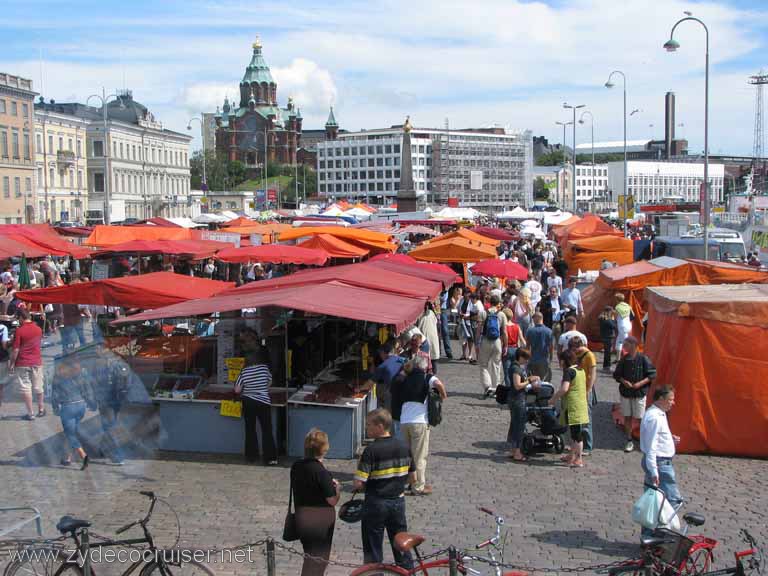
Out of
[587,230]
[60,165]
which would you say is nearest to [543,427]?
[587,230]

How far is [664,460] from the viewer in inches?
312

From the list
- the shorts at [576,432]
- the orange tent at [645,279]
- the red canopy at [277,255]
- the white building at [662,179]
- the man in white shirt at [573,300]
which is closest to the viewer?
the shorts at [576,432]

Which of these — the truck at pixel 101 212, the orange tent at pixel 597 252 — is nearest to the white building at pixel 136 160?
the truck at pixel 101 212

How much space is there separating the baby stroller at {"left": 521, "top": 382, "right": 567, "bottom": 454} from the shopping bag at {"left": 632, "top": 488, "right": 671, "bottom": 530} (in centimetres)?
366

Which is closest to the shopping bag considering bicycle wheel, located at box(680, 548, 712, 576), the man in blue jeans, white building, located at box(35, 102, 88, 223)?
bicycle wheel, located at box(680, 548, 712, 576)

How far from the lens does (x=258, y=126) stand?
167625 millimetres

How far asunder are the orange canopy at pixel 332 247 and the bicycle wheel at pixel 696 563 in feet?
50.6

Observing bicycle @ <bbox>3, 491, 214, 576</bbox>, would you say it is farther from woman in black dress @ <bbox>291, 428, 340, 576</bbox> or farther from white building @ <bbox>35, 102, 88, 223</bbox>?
white building @ <bbox>35, 102, 88, 223</bbox>

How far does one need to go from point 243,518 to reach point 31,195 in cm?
7126

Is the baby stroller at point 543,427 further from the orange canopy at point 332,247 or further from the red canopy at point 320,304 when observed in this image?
the orange canopy at point 332,247

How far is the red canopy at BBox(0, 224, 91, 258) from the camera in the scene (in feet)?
75.4

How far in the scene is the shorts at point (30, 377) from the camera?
11445 mm

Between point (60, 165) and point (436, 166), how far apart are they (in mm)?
87000

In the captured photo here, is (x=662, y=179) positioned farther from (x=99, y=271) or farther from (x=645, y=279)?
(x=645, y=279)
